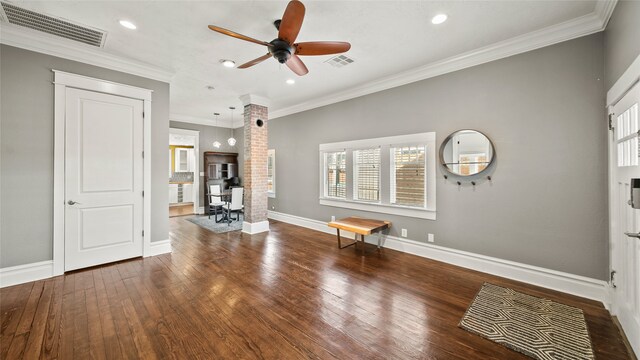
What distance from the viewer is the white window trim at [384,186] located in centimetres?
379

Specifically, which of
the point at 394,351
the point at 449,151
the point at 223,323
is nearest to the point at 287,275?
the point at 223,323

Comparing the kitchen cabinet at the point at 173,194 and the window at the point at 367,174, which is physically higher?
the window at the point at 367,174

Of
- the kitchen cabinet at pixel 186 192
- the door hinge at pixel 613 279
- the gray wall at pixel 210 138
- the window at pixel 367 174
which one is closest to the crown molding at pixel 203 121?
the gray wall at pixel 210 138

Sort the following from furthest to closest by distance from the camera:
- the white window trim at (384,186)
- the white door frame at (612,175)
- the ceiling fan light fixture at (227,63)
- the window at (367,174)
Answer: the window at (367,174) < the white window trim at (384,186) < the ceiling fan light fixture at (227,63) < the white door frame at (612,175)

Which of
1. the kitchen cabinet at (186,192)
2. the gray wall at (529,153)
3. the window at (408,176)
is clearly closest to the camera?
the gray wall at (529,153)

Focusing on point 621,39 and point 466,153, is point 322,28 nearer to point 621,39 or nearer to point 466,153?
point 466,153

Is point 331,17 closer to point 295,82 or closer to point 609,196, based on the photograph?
point 295,82

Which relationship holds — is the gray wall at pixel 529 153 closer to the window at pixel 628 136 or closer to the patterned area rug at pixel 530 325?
the window at pixel 628 136

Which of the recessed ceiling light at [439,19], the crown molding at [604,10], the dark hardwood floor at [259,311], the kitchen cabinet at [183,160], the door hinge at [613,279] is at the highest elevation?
the recessed ceiling light at [439,19]

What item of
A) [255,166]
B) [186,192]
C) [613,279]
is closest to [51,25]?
[255,166]

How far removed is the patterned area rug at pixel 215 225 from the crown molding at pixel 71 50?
130 inches

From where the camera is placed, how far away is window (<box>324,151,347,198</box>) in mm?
5129

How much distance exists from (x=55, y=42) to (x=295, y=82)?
3253 mm

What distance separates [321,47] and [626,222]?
3.19 m
